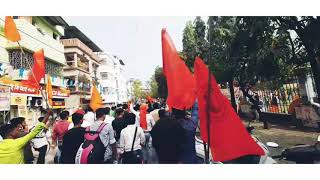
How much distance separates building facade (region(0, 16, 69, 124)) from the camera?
1868cm

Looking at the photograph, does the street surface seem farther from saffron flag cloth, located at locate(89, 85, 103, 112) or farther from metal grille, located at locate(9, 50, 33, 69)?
metal grille, located at locate(9, 50, 33, 69)

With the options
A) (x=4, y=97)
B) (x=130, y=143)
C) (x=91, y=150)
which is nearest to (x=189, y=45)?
(x=4, y=97)

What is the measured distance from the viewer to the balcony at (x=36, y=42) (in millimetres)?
20703

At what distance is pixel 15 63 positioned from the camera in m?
20.6

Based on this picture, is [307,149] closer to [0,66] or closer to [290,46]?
[290,46]

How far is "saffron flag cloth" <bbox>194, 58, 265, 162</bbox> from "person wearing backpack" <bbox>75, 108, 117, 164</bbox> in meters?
1.75

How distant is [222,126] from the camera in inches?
155

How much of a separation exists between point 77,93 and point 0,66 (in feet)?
57.0

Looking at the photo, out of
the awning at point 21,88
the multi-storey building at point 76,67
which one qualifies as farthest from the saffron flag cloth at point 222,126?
the multi-storey building at point 76,67

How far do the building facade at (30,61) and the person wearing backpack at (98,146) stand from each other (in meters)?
11.4

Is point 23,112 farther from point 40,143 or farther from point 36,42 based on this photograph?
point 40,143

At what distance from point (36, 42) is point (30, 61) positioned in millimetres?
1715

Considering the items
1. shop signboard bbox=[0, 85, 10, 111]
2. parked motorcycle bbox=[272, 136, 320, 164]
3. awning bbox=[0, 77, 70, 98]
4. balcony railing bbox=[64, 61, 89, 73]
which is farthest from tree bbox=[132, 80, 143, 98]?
parked motorcycle bbox=[272, 136, 320, 164]
